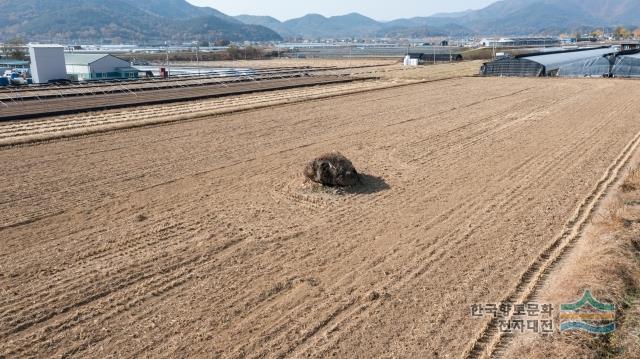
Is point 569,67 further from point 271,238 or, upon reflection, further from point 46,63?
point 46,63

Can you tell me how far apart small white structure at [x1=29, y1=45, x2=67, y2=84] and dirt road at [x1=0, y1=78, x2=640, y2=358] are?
31925mm

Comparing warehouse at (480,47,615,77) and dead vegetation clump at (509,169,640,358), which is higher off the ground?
warehouse at (480,47,615,77)

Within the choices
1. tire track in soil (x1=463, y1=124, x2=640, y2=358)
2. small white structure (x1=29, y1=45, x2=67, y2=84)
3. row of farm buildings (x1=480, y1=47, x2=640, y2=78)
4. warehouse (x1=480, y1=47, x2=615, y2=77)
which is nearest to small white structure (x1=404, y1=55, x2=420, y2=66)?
row of farm buildings (x1=480, y1=47, x2=640, y2=78)

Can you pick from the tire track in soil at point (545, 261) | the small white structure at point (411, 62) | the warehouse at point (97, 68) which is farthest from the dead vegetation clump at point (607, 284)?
the small white structure at point (411, 62)

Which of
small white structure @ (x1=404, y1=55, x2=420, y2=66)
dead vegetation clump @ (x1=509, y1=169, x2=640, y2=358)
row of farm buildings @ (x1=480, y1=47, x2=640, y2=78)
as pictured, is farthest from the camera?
small white structure @ (x1=404, y1=55, x2=420, y2=66)

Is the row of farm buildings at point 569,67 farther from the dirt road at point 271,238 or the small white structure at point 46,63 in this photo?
the small white structure at point 46,63

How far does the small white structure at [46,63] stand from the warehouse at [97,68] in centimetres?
406

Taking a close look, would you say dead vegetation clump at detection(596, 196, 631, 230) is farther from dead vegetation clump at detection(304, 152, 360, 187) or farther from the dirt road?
dead vegetation clump at detection(304, 152, 360, 187)

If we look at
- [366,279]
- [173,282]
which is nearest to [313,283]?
[366,279]

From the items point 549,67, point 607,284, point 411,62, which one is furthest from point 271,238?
point 411,62

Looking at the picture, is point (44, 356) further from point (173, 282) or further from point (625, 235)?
point (625, 235)

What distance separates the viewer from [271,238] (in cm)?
866

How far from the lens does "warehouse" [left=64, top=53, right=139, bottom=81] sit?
163ft

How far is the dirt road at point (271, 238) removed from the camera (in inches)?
238
